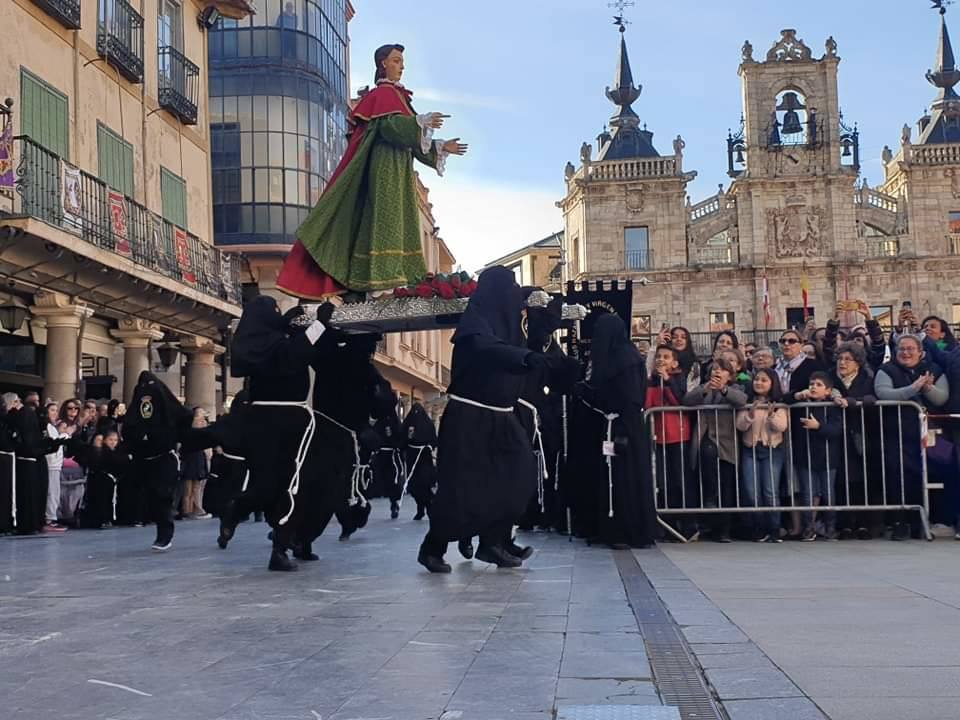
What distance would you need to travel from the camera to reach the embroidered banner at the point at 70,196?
17172 mm

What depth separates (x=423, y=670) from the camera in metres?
4.82

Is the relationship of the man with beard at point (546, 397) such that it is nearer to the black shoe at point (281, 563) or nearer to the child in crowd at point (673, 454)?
the child in crowd at point (673, 454)

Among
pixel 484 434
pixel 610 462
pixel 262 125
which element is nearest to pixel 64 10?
pixel 262 125

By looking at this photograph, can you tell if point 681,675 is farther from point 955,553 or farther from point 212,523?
point 212,523

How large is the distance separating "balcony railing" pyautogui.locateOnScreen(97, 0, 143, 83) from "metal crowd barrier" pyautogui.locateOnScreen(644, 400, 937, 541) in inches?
501

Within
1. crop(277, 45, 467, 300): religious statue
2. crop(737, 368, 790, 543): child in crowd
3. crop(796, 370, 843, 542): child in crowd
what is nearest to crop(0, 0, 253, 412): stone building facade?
crop(277, 45, 467, 300): religious statue

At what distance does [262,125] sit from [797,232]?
3620cm

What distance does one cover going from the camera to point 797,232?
60.0 meters

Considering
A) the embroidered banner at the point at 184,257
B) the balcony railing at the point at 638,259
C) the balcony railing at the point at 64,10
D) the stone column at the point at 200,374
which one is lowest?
the stone column at the point at 200,374

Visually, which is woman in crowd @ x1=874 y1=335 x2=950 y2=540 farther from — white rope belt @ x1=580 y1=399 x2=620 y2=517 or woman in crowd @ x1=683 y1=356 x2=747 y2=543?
white rope belt @ x1=580 y1=399 x2=620 y2=517

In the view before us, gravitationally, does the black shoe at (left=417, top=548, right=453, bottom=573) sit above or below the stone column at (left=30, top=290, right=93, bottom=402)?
below

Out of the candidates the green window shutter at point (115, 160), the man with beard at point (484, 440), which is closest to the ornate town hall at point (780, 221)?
the green window shutter at point (115, 160)

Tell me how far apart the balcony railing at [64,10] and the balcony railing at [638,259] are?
43.9 metres

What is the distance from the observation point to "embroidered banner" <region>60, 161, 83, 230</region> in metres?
17.2
